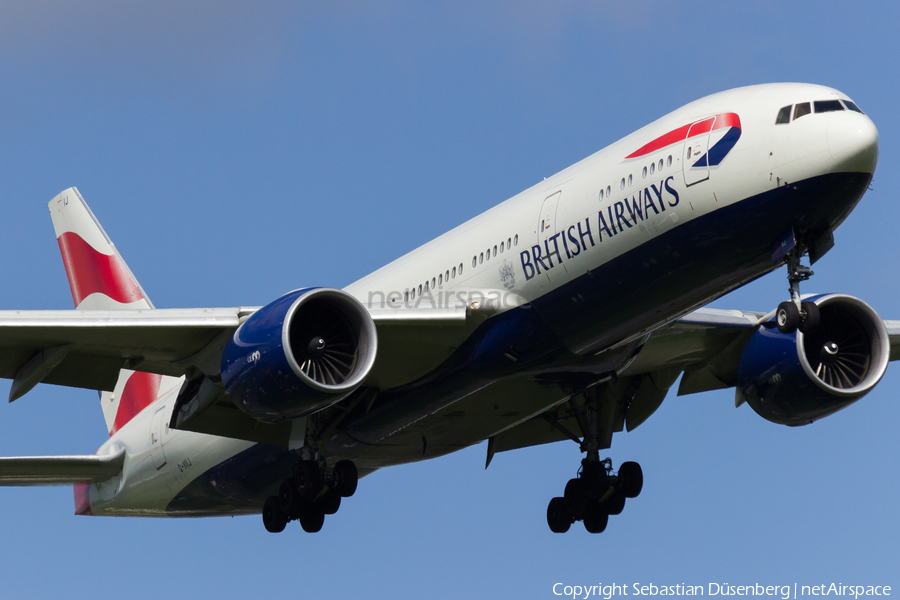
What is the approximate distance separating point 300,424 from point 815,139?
10.9m

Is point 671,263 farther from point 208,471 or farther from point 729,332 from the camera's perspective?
point 208,471

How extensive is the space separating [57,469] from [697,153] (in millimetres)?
15553

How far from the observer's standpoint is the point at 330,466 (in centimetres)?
2483

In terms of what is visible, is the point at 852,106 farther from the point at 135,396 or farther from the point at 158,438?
the point at 135,396

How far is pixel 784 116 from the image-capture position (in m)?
18.2

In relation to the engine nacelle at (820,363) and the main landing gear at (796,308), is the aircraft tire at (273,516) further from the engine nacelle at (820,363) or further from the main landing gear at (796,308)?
the main landing gear at (796,308)

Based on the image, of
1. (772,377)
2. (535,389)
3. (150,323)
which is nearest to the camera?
(150,323)

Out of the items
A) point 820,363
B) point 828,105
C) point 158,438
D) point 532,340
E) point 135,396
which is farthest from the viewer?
point 135,396

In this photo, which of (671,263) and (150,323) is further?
(150,323)

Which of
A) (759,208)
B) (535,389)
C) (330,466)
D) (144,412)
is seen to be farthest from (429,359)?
(144,412)

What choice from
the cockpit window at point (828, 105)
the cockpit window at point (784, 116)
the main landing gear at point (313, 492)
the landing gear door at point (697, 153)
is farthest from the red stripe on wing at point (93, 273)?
the cockpit window at point (828, 105)

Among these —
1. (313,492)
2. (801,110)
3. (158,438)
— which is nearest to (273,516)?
(313,492)

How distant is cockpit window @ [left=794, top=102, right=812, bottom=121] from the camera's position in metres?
18.1

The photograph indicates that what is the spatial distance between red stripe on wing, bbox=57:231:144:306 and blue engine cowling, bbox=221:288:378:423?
11233 mm
